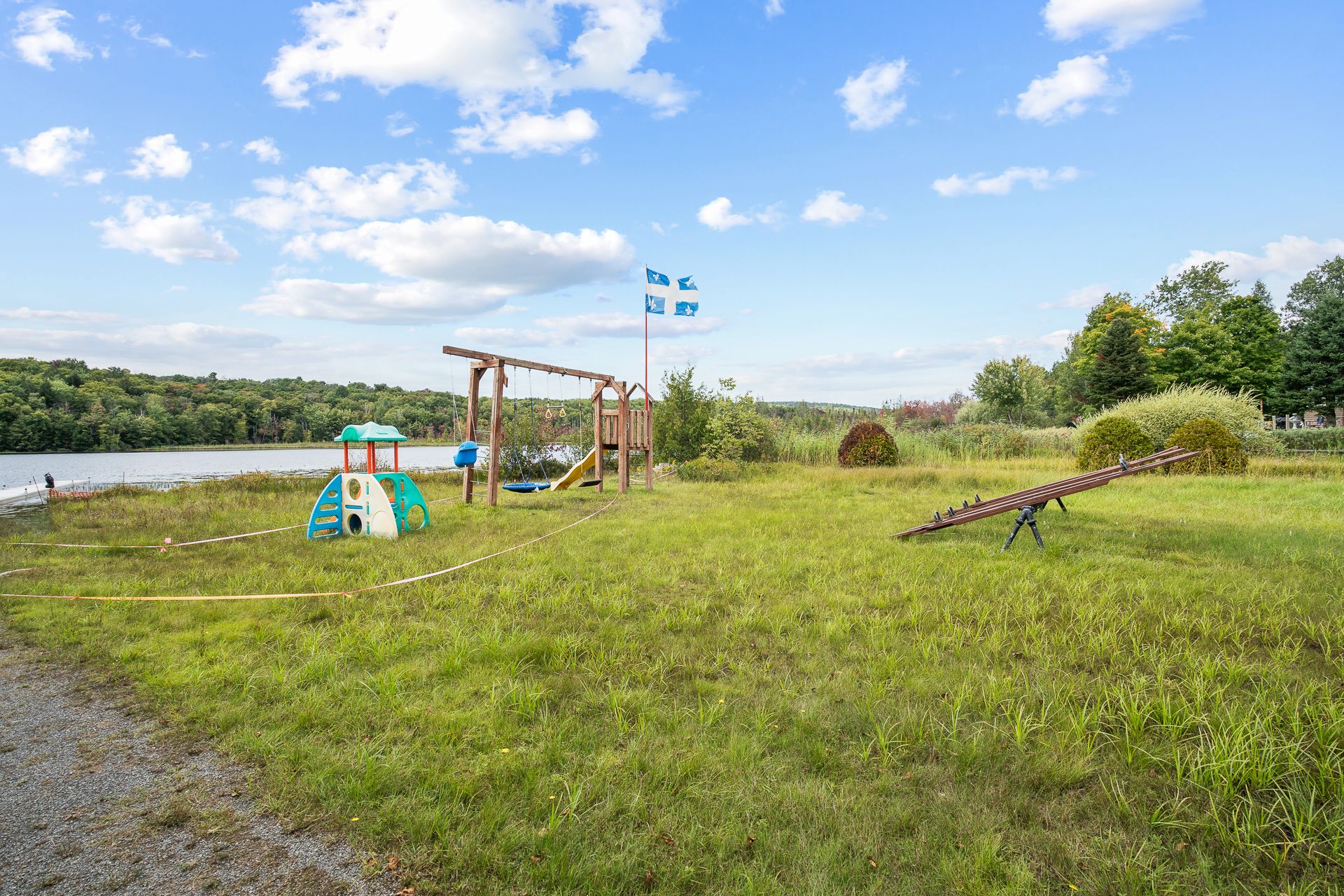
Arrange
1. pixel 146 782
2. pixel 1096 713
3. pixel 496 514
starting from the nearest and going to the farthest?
pixel 146 782 → pixel 1096 713 → pixel 496 514

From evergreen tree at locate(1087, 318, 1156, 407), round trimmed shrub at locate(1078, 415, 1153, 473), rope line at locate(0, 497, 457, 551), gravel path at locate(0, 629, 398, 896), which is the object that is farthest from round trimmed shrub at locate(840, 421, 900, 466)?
evergreen tree at locate(1087, 318, 1156, 407)

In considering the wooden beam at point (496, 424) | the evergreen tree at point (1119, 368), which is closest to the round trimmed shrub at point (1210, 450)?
the wooden beam at point (496, 424)

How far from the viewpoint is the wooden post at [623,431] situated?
12375mm

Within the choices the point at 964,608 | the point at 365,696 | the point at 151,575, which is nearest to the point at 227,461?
the point at 151,575

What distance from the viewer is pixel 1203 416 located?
15977 millimetres

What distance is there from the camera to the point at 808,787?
2.39 meters

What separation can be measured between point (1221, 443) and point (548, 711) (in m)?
16.3

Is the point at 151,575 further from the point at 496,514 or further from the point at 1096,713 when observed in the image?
the point at 1096,713

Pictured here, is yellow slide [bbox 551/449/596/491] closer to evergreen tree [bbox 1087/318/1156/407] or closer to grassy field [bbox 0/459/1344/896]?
grassy field [bbox 0/459/1344/896]

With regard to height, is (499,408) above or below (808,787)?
above

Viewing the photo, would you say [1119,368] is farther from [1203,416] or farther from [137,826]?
[137,826]

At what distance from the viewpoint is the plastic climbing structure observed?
771cm

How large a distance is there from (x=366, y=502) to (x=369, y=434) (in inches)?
33.5

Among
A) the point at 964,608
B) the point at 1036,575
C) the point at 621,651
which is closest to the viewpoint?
the point at 621,651
